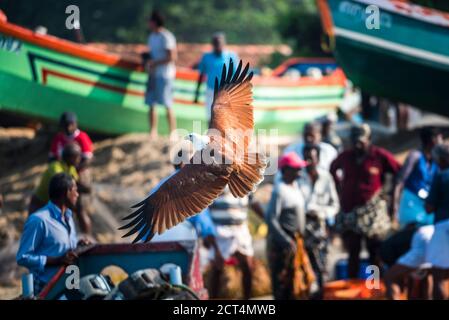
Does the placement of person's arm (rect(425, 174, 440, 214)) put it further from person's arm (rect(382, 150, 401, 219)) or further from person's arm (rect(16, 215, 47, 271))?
person's arm (rect(16, 215, 47, 271))

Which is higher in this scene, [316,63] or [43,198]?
[316,63]

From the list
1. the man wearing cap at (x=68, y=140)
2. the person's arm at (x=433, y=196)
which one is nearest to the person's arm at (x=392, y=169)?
the person's arm at (x=433, y=196)

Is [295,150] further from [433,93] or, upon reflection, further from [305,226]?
[433,93]

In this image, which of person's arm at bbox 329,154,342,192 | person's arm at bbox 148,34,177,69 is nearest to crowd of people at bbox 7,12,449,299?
person's arm at bbox 329,154,342,192

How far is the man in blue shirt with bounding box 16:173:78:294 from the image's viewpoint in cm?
856

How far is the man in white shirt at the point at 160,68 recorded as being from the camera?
1441 cm

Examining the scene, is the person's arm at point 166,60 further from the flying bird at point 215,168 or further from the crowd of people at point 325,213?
the flying bird at point 215,168

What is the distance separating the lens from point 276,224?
10828 millimetres

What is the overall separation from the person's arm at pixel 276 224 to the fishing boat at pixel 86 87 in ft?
15.4

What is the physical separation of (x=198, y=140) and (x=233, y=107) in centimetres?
68

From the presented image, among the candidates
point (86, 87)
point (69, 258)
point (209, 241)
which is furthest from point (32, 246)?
point (86, 87)

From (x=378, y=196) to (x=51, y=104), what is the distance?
529 cm
